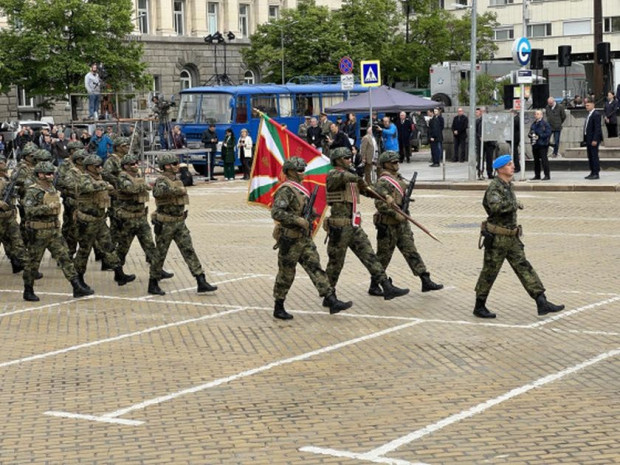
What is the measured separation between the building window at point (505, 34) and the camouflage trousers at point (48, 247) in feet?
248

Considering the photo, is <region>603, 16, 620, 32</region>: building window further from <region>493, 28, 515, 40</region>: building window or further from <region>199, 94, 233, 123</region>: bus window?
<region>199, 94, 233, 123</region>: bus window

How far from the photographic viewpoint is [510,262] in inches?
508

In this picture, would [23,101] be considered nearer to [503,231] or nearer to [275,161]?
[275,161]

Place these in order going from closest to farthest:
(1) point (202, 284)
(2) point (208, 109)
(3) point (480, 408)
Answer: (3) point (480, 408)
(1) point (202, 284)
(2) point (208, 109)

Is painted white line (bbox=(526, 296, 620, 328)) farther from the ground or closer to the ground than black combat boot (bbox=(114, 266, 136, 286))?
closer to the ground

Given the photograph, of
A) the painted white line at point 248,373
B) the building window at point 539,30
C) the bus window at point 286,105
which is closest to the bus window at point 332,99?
the bus window at point 286,105

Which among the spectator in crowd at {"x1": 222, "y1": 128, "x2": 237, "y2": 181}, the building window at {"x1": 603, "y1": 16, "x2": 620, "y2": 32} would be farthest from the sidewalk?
the building window at {"x1": 603, "y1": 16, "x2": 620, "y2": 32}

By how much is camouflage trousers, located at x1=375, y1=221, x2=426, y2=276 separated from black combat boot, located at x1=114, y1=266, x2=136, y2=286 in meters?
3.69

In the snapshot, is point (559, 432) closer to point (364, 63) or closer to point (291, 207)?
point (291, 207)

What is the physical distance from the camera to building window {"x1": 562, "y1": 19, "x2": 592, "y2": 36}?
8431 centimetres

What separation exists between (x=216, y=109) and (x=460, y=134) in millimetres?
9147

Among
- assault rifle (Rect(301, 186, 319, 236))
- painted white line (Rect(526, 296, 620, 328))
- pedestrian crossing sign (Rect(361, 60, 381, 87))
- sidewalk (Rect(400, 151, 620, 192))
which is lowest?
painted white line (Rect(526, 296, 620, 328))

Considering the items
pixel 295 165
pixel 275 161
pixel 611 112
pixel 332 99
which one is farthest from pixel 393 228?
pixel 332 99

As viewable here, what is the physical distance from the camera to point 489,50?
80.2 m
